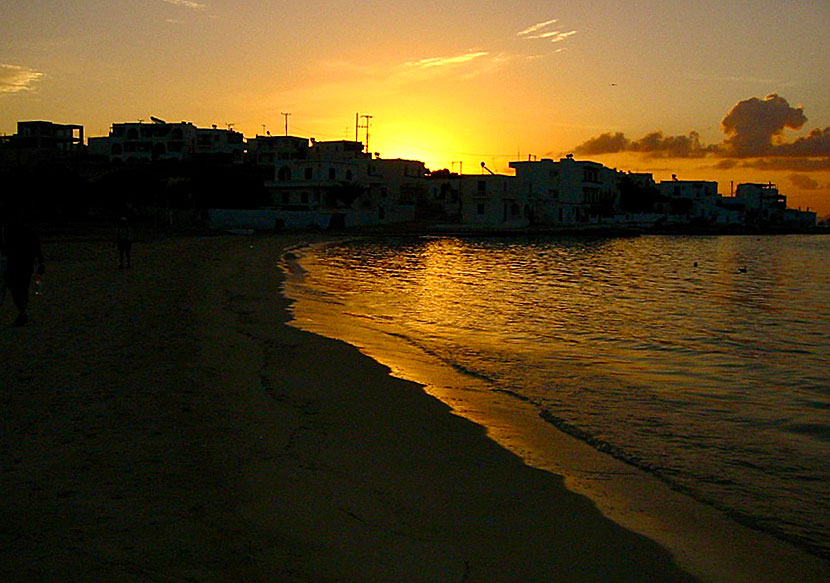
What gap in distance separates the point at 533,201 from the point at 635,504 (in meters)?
97.7

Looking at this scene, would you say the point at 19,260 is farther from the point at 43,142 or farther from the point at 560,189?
the point at 43,142

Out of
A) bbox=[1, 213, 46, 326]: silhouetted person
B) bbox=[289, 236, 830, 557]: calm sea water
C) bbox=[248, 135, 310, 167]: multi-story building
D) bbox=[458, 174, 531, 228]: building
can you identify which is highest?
bbox=[248, 135, 310, 167]: multi-story building

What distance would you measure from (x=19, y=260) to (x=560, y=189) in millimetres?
97344

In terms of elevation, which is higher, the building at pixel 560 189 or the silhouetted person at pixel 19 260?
the building at pixel 560 189

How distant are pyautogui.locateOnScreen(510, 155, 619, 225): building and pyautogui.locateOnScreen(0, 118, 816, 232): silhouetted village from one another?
0.18 metres

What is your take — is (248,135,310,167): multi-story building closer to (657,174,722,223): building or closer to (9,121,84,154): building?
(9,121,84,154): building

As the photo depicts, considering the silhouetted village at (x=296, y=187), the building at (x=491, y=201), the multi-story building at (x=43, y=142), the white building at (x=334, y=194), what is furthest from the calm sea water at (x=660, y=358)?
the multi-story building at (x=43, y=142)

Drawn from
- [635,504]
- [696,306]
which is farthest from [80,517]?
[696,306]

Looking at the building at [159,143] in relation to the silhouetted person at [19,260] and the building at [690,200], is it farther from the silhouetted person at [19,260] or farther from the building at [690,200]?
the silhouetted person at [19,260]

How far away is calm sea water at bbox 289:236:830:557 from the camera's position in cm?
808

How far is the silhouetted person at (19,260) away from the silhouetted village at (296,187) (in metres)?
59.5

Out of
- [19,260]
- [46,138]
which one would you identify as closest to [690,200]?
[46,138]

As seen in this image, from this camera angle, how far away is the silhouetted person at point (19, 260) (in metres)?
14.4

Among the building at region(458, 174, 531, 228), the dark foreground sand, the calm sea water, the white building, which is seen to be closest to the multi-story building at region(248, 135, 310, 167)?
the white building
